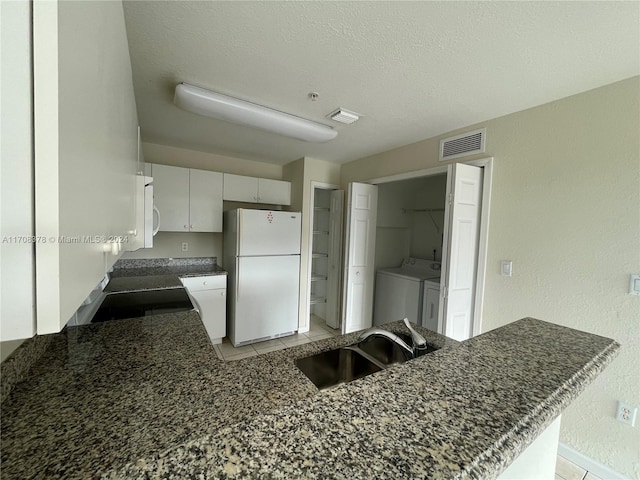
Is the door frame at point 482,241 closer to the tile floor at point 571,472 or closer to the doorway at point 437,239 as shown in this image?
the doorway at point 437,239

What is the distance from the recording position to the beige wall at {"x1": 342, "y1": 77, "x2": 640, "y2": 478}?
4.88ft

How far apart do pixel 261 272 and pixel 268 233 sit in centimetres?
49

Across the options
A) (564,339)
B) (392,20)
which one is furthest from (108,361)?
(392,20)

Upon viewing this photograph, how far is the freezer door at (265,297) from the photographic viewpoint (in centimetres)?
296

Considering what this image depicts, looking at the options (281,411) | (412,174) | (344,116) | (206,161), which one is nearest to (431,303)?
(412,174)

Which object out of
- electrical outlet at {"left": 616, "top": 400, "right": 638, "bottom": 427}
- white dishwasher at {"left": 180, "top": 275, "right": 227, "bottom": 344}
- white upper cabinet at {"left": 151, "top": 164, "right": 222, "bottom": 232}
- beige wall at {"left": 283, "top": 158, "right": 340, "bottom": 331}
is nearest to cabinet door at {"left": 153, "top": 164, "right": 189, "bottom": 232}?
white upper cabinet at {"left": 151, "top": 164, "right": 222, "bottom": 232}

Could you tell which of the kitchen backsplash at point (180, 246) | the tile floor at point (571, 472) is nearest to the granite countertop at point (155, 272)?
the kitchen backsplash at point (180, 246)

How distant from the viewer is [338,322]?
366 centimetres

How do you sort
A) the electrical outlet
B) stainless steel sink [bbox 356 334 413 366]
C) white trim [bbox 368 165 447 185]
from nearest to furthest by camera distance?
stainless steel sink [bbox 356 334 413 366]
the electrical outlet
white trim [bbox 368 165 447 185]

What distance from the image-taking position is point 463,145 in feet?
7.46

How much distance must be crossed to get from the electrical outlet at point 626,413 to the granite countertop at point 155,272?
321 centimetres

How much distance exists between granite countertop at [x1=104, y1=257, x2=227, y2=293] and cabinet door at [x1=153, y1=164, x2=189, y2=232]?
1.60 feet

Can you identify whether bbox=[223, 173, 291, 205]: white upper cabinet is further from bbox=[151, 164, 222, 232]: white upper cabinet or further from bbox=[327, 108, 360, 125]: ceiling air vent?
bbox=[327, 108, 360, 125]: ceiling air vent

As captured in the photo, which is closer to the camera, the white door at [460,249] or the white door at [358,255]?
the white door at [460,249]
